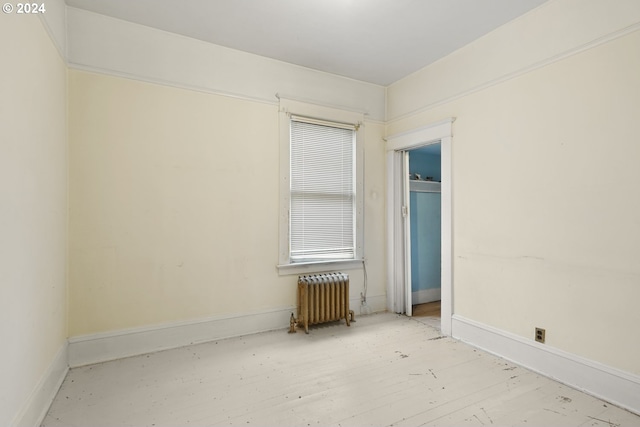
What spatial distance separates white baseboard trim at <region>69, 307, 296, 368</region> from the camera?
2643 mm

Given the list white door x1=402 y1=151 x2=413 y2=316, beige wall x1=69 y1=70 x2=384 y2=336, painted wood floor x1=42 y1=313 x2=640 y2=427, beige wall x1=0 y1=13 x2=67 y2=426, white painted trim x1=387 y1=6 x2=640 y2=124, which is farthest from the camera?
white door x1=402 y1=151 x2=413 y2=316

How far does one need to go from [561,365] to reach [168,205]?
3613 mm

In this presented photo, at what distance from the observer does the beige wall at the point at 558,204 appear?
209 centimetres

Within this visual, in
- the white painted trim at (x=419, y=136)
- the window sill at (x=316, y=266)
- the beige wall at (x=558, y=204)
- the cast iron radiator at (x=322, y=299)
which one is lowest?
the cast iron radiator at (x=322, y=299)

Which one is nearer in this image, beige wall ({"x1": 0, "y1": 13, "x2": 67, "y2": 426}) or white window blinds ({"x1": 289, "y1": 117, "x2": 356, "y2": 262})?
beige wall ({"x1": 0, "y1": 13, "x2": 67, "y2": 426})

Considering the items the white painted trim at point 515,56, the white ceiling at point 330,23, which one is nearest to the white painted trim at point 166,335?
the white ceiling at point 330,23

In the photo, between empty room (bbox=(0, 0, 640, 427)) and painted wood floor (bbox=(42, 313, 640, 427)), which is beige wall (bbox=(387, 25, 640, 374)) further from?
painted wood floor (bbox=(42, 313, 640, 427))

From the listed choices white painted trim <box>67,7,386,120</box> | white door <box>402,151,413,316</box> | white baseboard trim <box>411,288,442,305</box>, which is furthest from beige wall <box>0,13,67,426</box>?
white baseboard trim <box>411,288,442,305</box>

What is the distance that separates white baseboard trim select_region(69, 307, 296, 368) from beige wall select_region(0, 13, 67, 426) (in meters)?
0.27

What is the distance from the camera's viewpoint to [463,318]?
125 inches

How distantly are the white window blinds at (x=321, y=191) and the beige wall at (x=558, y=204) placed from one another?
1311 mm

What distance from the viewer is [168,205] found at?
297 centimetres

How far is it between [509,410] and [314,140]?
10.0ft

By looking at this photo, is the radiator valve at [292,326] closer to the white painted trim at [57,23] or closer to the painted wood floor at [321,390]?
the painted wood floor at [321,390]
